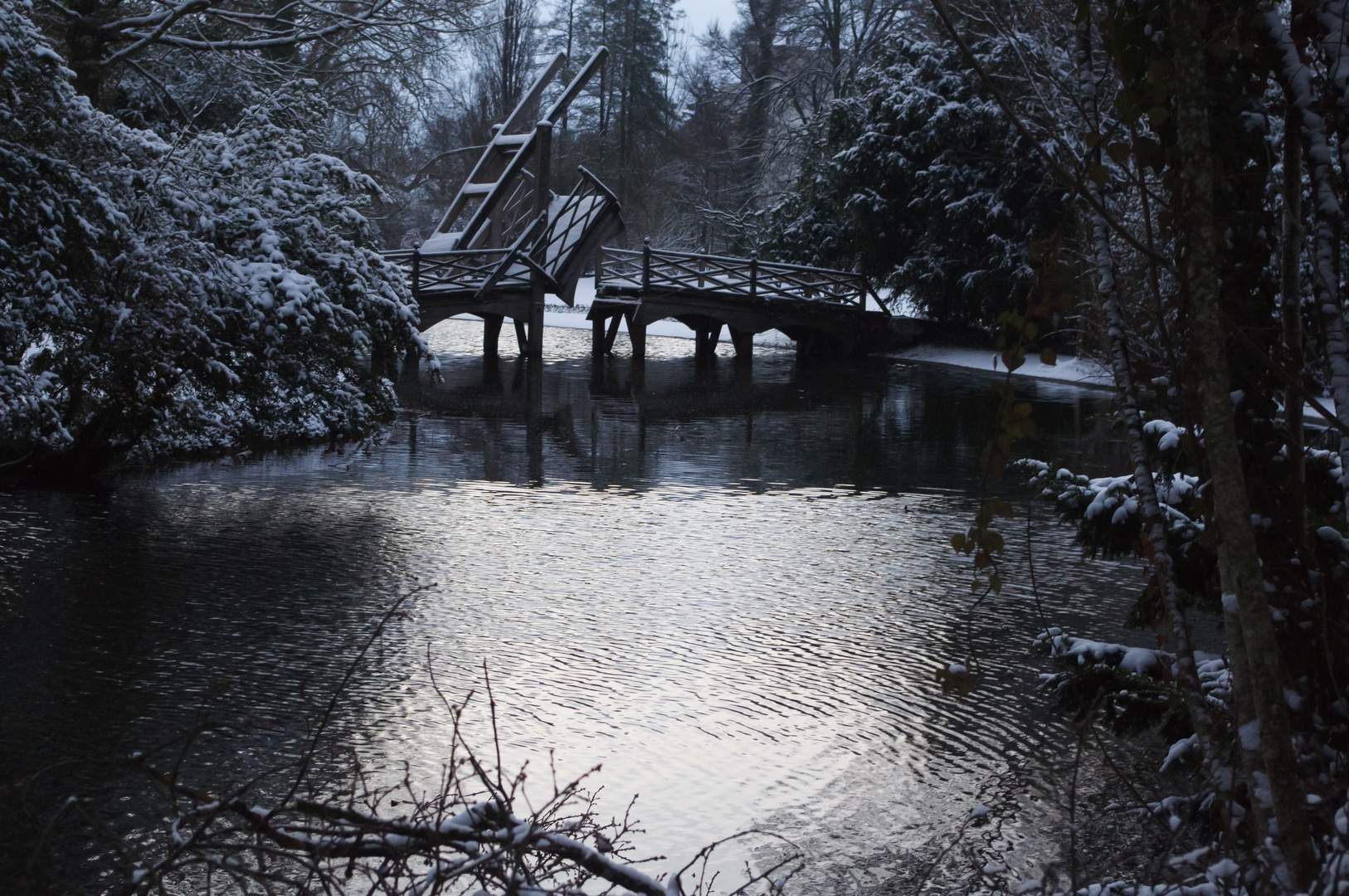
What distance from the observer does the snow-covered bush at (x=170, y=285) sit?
8477 mm

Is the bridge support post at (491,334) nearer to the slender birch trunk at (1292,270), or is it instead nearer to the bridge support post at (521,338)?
the bridge support post at (521,338)

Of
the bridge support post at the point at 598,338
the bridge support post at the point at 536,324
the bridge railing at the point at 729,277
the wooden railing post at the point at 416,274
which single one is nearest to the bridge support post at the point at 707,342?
the bridge railing at the point at 729,277

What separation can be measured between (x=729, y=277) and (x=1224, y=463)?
74.4 feet

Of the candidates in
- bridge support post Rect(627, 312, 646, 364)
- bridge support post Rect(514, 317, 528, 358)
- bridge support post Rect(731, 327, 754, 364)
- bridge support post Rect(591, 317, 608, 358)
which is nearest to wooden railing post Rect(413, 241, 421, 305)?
bridge support post Rect(514, 317, 528, 358)

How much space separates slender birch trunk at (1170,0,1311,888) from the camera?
2.00 metres

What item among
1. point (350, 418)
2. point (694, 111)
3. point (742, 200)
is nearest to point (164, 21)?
point (350, 418)

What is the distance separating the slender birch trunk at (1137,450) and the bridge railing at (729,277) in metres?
20.3

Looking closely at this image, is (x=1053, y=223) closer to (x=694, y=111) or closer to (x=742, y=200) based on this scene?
(x=742, y=200)

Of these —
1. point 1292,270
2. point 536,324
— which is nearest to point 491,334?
point 536,324

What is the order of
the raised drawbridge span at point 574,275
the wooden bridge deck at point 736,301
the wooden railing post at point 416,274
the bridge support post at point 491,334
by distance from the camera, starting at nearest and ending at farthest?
1. the wooden railing post at point 416,274
2. the raised drawbridge span at point 574,275
3. the bridge support post at point 491,334
4. the wooden bridge deck at point 736,301

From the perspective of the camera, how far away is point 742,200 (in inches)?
1767

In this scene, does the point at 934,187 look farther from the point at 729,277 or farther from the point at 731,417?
the point at 731,417

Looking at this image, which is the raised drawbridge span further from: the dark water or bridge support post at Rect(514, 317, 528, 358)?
the dark water

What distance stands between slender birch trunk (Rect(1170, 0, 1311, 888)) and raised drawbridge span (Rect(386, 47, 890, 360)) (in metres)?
18.0
